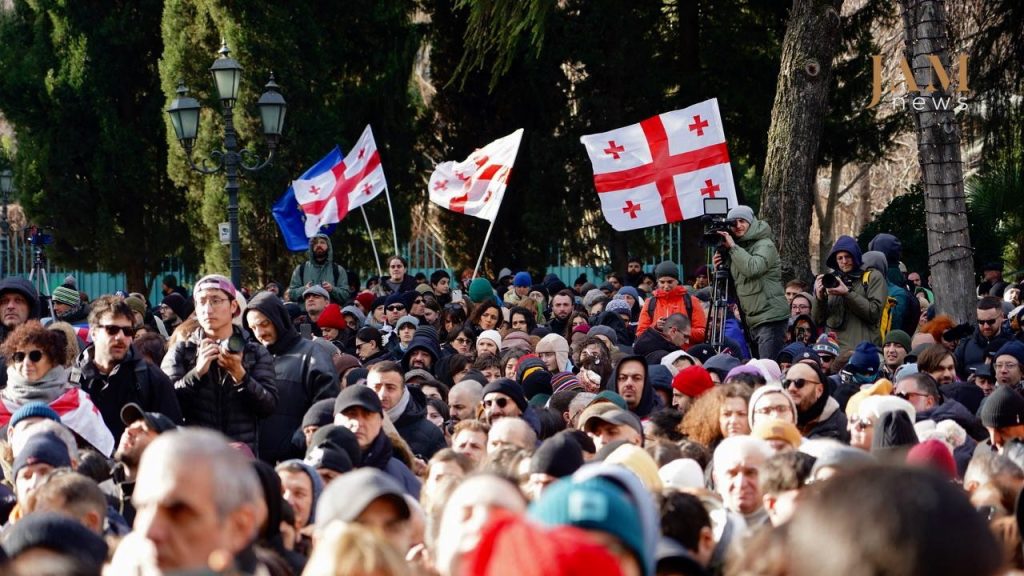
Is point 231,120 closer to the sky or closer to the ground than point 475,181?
closer to the sky

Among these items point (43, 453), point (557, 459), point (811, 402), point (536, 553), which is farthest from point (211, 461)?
point (811, 402)

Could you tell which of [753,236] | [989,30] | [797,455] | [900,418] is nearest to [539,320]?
[753,236]

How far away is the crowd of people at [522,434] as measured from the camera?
2.72 meters

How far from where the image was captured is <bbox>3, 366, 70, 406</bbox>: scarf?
273 inches

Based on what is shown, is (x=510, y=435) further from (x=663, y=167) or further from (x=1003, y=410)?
(x=663, y=167)

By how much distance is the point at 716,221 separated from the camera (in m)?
11.3

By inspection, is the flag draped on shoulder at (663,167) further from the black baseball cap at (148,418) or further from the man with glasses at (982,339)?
the black baseball cap at (148,418)

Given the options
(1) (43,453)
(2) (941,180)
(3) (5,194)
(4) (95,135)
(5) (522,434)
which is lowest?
(5) (522,434)

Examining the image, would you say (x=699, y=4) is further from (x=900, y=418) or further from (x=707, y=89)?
(x=900, y=418)

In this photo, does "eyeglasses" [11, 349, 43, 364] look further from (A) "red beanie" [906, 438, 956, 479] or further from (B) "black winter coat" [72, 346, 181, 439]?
(A) "red beanie" [906, 438, 956, 479]

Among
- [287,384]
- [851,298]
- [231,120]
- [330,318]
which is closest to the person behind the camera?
[287,384]

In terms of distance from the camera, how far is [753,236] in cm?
1173

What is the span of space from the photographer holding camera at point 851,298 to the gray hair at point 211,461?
8.85 meters

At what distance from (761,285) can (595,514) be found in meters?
9.11
